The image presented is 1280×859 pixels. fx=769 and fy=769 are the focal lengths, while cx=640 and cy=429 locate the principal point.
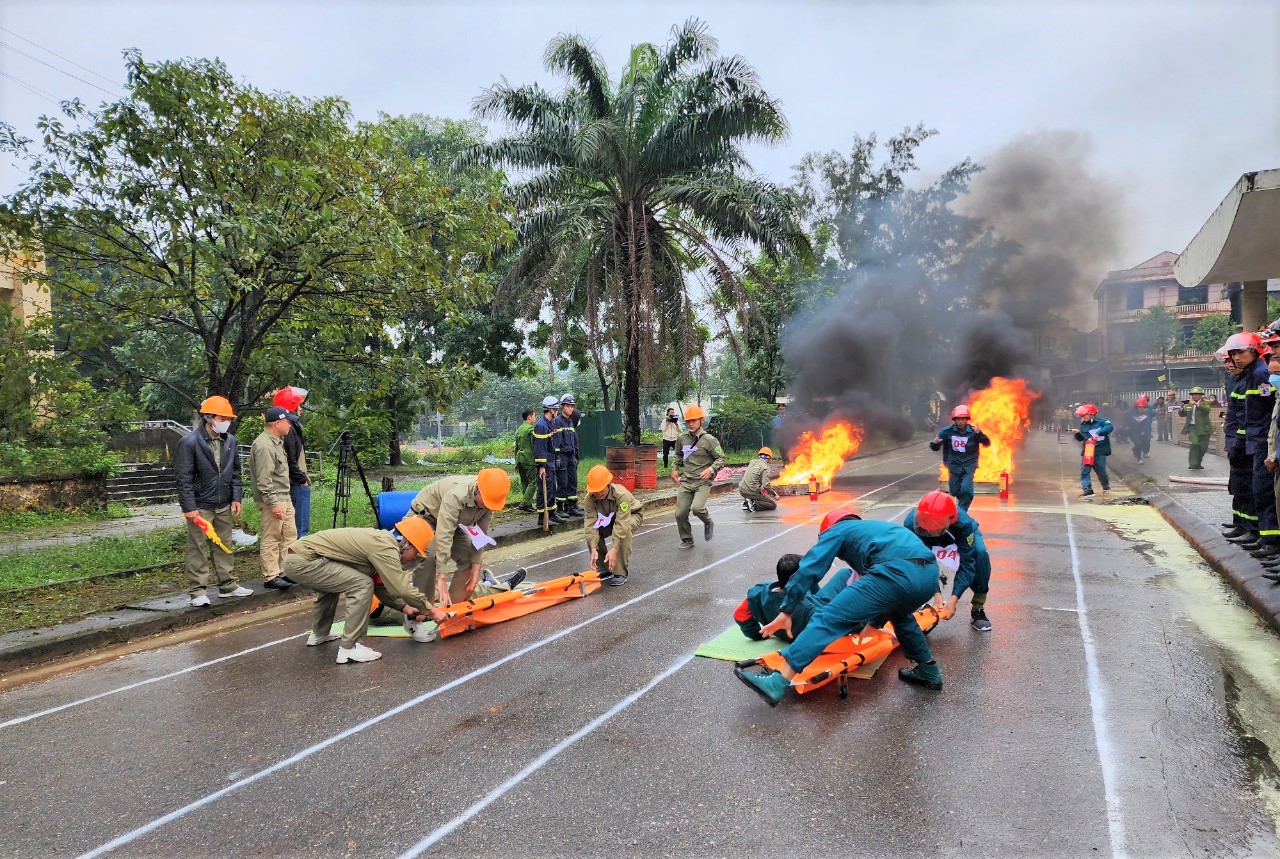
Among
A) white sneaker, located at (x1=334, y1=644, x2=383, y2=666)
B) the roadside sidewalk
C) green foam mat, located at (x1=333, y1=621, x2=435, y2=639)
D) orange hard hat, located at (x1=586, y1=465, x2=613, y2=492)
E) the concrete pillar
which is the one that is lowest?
the roadside sidewalk

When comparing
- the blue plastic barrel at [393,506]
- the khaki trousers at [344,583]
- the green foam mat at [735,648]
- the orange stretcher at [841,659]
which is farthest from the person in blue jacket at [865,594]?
the blue plastic barrel at [393,506]

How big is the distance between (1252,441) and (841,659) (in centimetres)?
556

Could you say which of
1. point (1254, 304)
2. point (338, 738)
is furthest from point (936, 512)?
point (1254, 304)

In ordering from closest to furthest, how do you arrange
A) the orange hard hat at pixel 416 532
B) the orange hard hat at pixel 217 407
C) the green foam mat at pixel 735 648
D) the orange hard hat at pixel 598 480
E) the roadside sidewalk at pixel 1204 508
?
the green foam mat at pixel 735 648, the orange hard hat at pixel 416 532, the roadside sidewalk at pixel 1204 508, the orange hard hat at pixel 217 407, the orange hard hat at pixel 598 480

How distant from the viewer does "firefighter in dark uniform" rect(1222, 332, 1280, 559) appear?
735cm

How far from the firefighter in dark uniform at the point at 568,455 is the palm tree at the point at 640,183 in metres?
3.48

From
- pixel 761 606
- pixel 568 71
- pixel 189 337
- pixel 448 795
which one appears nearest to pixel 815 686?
pixel 761 606

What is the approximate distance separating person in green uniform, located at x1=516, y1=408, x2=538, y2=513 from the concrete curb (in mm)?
9311

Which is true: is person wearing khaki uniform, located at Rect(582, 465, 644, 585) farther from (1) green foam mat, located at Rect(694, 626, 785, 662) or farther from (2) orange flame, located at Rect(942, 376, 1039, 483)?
(2) orange flame, located at Rect(942, 376, 1039, 483)

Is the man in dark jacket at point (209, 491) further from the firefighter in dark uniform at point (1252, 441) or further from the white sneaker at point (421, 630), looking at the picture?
the firefighter in dark uniform at point (1252, 441)

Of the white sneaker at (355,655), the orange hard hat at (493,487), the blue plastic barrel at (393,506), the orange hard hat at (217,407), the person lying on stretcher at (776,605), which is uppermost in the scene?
the orange hard hat at (217,407)

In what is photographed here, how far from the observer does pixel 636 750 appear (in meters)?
4.03

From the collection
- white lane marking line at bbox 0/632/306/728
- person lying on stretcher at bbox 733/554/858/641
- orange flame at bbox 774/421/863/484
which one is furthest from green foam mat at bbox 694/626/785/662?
orange flame at bbox 774/421/863/484

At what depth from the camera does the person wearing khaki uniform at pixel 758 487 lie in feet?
45.6
